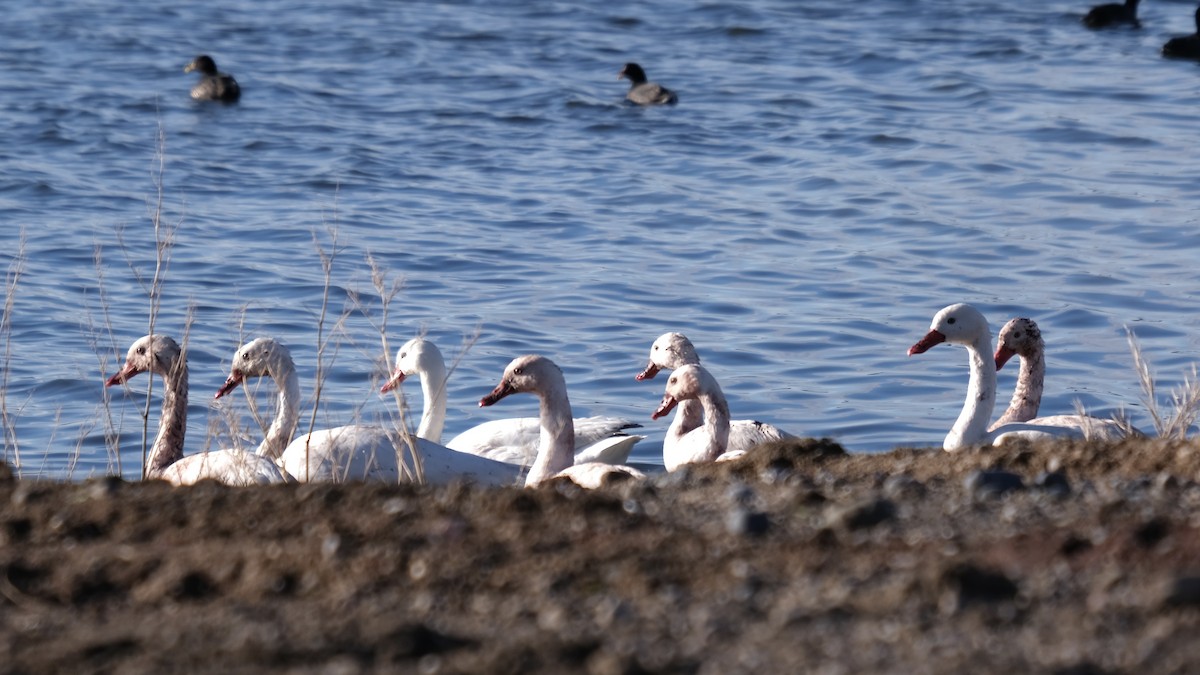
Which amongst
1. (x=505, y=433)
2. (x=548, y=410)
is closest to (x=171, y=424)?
(x=505, y=433)

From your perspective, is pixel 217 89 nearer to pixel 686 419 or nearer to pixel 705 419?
pixel 686 419

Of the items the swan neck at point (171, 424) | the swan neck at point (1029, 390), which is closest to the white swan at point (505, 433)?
the swan neck at point (171, 424)

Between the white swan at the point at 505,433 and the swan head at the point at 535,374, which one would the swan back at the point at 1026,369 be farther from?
the swan head at the point at 535,374

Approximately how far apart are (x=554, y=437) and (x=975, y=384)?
7.33 ft

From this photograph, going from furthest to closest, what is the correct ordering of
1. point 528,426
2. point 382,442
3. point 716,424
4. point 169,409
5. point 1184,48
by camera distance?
point 1184,48, point 528,426, point 169,409, point 716,424, point 382,442

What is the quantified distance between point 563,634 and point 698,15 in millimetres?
24289

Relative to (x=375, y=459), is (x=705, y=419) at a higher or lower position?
lower

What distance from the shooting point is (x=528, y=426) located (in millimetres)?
9930

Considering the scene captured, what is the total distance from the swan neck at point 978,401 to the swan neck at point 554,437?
1788 millimetres

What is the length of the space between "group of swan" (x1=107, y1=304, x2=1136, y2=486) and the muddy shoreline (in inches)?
87.9

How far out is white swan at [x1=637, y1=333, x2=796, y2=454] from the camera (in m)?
9.28

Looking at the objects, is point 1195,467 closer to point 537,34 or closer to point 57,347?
point 57,347

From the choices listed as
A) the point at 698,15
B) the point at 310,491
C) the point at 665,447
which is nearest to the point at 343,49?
the point at 698,15

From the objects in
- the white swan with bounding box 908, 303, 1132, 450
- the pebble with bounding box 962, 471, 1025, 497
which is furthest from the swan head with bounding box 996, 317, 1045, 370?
the pebble with bounding box 962, 471, 1025, 497
